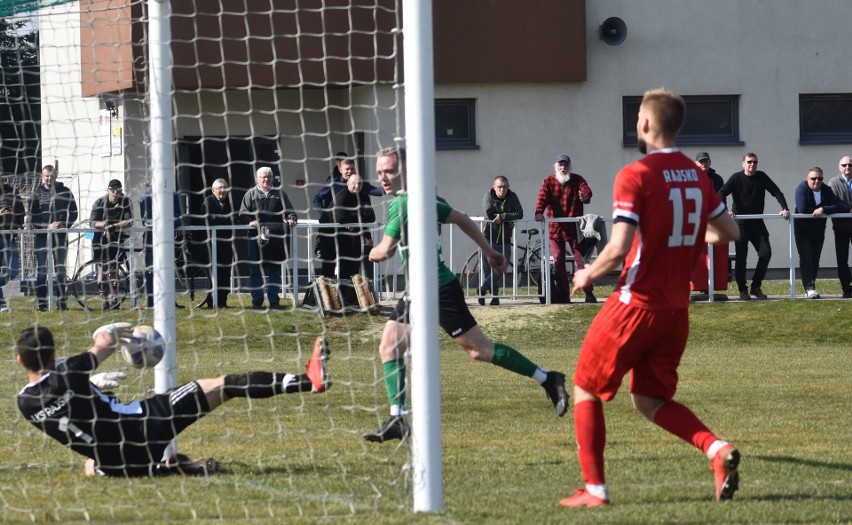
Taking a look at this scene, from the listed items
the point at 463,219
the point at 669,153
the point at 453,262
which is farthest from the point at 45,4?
the point at 453,262

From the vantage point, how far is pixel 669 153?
594 centimetres

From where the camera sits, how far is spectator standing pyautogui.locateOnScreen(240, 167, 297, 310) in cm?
1504

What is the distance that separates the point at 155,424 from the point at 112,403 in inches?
9.9

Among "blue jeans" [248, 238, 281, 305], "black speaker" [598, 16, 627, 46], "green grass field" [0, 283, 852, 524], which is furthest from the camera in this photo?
"black speaker" [598, 16, 627, 46]

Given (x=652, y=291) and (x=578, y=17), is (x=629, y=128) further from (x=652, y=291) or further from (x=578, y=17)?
(x=652, y=291)

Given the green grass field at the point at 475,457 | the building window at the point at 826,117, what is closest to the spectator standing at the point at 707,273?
the green grass field at the point at 475,457

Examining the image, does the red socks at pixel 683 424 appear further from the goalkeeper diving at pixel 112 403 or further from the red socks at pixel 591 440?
the goalkeeper diving at pixel 112 403

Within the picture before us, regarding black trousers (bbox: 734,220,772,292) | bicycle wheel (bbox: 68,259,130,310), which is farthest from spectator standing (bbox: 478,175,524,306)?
bicycle wheel (bbox: 68,259,130,310)

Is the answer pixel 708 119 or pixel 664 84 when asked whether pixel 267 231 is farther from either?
pixel 708 119

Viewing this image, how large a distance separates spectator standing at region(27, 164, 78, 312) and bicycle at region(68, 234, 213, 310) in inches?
9.3

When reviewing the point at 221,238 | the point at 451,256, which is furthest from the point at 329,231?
the point at 451,256

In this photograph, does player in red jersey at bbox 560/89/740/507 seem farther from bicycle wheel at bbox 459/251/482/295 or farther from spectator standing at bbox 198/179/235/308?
bicycle wheel at bbox 459/251/482/295

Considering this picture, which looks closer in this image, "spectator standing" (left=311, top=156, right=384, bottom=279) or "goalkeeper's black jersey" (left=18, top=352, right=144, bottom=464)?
"goalkeeper's black jersey" (left=18, top=352, right=144, bottom=464)

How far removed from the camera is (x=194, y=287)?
1412cm
